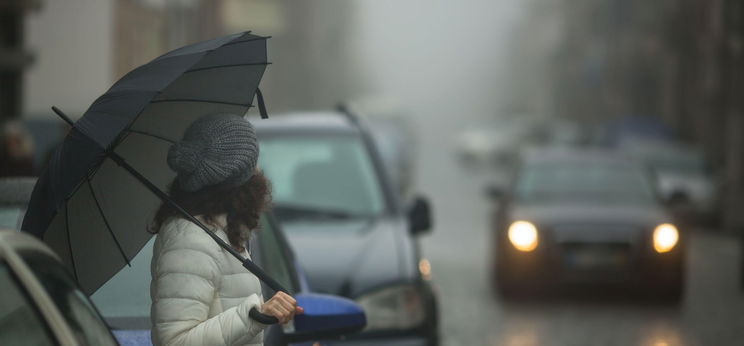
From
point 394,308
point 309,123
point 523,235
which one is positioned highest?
point 309,123

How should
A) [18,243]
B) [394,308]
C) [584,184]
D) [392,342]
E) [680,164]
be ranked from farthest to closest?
[680,164]
[584,184]
[394,308]
[392,342]
[18,243]

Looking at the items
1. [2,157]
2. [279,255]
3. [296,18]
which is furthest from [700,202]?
[296,18]

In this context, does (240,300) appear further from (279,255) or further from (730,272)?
(730,272)

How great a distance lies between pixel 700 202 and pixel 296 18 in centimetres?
5061

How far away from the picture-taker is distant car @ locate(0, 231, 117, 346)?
2906 mm

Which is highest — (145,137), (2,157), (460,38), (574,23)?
(145,137)

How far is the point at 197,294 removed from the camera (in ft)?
12.2

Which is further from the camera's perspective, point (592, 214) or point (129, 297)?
point (592, 214)

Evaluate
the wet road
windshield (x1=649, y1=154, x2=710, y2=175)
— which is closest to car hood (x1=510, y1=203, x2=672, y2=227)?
the wet road

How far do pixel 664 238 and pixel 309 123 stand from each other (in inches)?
192

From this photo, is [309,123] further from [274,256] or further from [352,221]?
[274,256]

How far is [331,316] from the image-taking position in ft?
15.1

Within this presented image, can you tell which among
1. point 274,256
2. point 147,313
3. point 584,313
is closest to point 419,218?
point 274,256

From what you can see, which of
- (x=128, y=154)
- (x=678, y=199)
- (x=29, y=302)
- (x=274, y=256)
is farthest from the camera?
(x=678, y=199)
